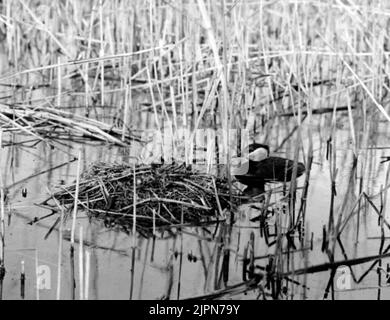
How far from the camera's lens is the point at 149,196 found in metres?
4.35

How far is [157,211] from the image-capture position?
4.26 meters

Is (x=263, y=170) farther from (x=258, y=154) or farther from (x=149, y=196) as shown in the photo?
(x=149, y=196)

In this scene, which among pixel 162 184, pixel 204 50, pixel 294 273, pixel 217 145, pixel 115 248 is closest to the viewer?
pixel 294 273

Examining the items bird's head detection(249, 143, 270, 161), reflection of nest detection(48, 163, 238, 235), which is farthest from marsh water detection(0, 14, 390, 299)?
bird's head detection(249, 143, 270, 161)

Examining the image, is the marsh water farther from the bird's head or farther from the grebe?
the bird's head

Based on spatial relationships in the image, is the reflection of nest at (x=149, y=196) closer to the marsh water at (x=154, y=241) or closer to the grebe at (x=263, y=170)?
the marsh water at (x=154, y=241)

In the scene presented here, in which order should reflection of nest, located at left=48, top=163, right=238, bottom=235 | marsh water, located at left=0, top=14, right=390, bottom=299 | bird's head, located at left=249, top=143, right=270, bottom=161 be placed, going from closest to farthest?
marsh water, located at left=0, top=14, right=390, bottom=299 < reflection of nest, located at left=48, top=163, right=238, bottom=235 < bird's head, located at left=249, top=143, right=270, bottom=161

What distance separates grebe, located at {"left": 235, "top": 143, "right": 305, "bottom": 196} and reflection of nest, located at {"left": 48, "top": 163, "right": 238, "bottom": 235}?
0.49m

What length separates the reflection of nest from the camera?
13.8 feet

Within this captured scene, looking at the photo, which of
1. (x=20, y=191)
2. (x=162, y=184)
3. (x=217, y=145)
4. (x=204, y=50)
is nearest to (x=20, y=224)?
(x=20, y=191)
